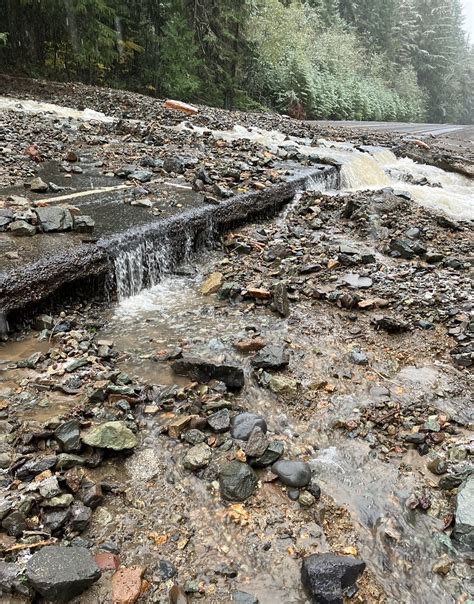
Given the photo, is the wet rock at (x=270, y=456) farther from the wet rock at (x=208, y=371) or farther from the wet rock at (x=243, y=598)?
the wet rock at (x=243, y=598)

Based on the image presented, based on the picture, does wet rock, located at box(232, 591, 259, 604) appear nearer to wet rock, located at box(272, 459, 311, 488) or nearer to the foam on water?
wet rock, located at box(272, 459, 311, 488)

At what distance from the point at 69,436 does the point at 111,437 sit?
9.9 inches

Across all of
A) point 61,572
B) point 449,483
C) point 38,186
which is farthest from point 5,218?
point 449,483

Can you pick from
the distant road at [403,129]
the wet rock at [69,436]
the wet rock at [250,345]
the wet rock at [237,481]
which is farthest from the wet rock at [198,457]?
the distant road at [403,129]

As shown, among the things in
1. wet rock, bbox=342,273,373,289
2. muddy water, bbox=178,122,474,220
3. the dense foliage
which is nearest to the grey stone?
wet rock, bbox=342,273,373,289

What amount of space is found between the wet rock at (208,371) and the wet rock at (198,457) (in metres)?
0.72

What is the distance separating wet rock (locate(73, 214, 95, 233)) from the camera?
5238 mm

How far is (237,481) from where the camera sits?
272cm

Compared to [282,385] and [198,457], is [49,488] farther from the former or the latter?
[282,385]

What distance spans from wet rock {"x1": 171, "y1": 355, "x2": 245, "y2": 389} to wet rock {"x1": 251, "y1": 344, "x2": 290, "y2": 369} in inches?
12.2

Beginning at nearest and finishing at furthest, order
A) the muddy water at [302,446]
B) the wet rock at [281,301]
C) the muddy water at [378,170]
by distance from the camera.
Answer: the muddy water at [302,446] → the wet rock at [281,301] → the muddy water at [378,170]

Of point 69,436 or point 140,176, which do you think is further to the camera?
point 140,176

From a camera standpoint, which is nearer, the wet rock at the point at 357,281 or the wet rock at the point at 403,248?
the wet rock at the point at 357,281

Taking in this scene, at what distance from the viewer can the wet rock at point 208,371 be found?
362 cm
